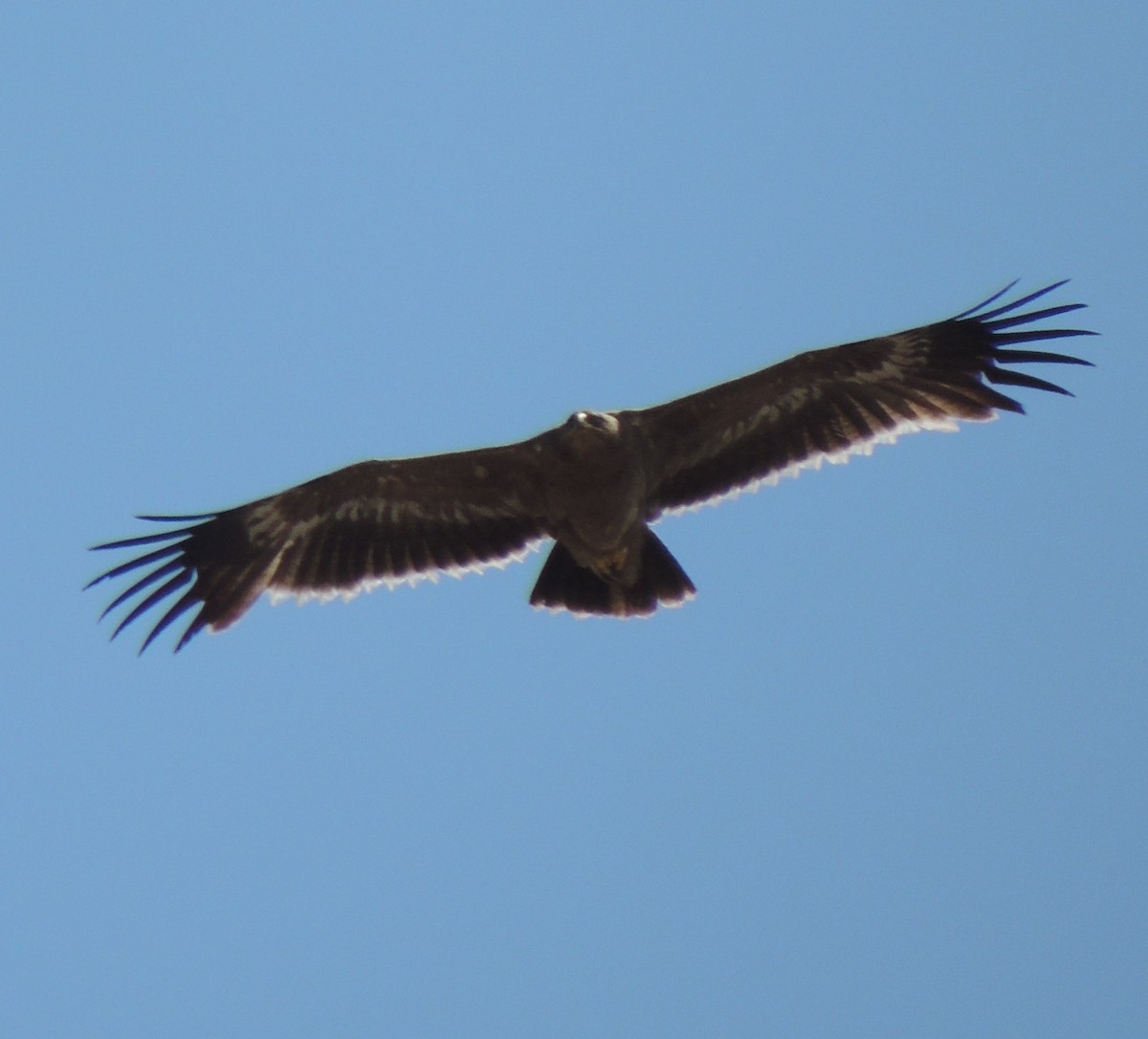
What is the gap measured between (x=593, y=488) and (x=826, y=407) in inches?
56.8

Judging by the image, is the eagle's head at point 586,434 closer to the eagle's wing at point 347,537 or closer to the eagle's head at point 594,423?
the eagle's head at point 594,423

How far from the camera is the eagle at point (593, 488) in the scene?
8.73 meters

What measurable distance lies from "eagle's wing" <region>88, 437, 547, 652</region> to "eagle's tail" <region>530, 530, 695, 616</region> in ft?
0.95

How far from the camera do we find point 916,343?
8984mm

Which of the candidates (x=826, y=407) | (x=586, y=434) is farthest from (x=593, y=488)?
(x=826, y=407)

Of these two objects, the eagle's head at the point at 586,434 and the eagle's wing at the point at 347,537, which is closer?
the eagle's head at the point at 586,434

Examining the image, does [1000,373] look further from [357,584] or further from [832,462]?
[357,584]

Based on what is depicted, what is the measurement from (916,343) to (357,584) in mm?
3298

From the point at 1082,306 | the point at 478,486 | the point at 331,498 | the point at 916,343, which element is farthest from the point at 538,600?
the point at 1082,306

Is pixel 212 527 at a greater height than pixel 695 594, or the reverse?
pixel 212 527

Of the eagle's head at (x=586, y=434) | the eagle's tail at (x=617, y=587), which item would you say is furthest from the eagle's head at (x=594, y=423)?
the eagle's tail at (x=617, y=587)

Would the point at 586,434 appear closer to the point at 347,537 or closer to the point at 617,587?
the point at 617,587

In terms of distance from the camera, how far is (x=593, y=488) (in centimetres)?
860

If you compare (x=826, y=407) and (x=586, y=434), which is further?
(x=826, y=407)
